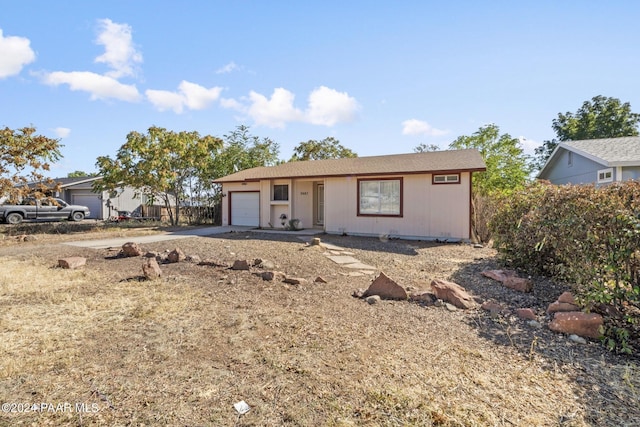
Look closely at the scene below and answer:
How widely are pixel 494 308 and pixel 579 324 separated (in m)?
0.91

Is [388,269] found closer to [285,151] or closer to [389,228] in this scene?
[389,228]

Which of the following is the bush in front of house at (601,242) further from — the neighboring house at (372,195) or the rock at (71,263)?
the rock at (71,263)

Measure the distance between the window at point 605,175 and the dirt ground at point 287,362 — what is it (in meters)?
9.79

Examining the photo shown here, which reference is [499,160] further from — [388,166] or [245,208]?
[245,208]

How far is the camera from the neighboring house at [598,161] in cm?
1113

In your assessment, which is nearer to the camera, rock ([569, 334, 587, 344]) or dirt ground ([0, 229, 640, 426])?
dirt ground ([0, 229, 640, 426])

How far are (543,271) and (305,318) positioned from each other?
4.99 metres

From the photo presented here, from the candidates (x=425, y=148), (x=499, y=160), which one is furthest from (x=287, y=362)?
(x=425, y=148)

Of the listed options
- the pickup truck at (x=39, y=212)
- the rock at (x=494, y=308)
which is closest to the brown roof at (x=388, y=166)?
the rock at (x=494, y=308)

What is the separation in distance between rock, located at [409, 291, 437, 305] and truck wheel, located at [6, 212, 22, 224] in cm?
2314

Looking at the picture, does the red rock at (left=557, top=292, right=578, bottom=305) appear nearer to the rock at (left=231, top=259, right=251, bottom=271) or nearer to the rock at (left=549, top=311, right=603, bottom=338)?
the rock at (left=549, top=311, right=603, bottom=338)

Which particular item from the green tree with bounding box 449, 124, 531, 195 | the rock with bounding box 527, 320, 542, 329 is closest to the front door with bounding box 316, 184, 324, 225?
the green tree with bounding box 449, 124, 531, 195

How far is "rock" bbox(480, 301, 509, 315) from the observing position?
419 centimetres

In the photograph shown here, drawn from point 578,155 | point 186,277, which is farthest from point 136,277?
point 578,155
